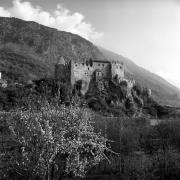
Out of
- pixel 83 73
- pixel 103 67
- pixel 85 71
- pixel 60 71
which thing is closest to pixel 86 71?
pixel 85 71

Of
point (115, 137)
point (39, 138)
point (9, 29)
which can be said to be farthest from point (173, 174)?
point (9, 29)

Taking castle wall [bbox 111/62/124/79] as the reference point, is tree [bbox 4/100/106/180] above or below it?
below

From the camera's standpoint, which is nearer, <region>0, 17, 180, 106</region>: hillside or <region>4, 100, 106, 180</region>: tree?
<region>4, 100, 106, 180</region>: tree

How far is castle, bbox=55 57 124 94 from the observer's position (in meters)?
68.2

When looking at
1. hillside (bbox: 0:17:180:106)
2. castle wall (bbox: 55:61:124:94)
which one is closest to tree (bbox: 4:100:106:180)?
castle wall (bbox: 55:61:124:94)

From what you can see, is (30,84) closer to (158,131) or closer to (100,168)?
(158,131)

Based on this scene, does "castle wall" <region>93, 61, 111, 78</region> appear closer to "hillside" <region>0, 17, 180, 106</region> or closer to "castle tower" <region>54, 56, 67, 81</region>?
"castle tower" <region>54, 56, 67, 81</region>

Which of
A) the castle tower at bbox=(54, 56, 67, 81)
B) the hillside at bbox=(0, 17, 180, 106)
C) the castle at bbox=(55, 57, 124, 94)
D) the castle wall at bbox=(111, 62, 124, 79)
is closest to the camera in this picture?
the castle at bbox=(55, 57, 124, 94)

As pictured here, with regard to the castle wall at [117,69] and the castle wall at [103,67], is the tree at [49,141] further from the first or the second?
the castle wall at [117,69]

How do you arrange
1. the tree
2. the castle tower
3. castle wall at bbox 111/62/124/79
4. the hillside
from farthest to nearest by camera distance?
the hillside
castle wall at bbox 111/62/124/79
the castle tower
the tree

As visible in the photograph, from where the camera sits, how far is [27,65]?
12988 centimetres

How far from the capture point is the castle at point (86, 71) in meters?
68.2

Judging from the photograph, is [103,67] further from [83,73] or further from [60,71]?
[60,71]

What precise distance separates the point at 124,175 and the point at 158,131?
15.1m
